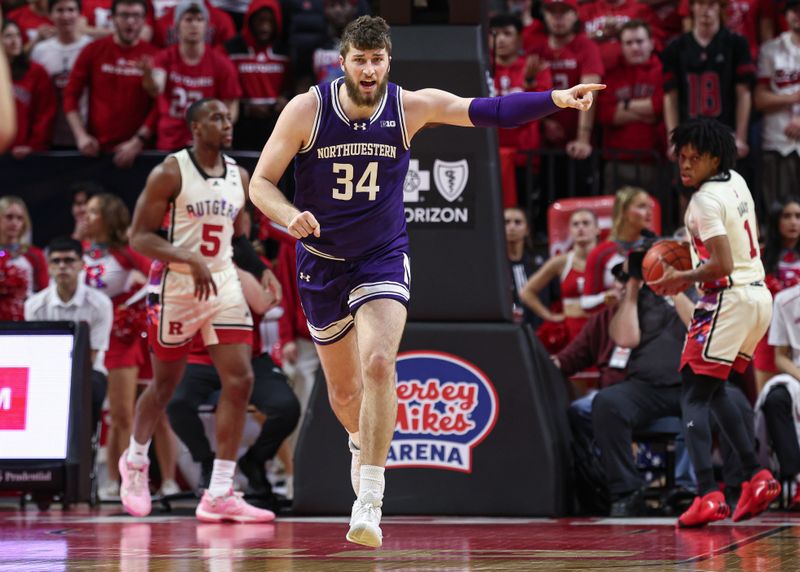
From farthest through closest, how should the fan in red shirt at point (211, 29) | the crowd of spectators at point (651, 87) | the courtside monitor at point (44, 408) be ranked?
the fan in red shirt at point (211, 29) → the crowd of spectators at point (651, 87) → the courtside monitor at point (44, 408)

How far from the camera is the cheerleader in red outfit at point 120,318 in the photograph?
9180 millimetres

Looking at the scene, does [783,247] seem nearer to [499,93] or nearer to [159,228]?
[499,93]

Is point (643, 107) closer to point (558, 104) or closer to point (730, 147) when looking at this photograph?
point (730, 147)

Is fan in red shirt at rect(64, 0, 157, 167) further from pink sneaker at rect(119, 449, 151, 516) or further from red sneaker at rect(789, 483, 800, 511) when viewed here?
red sneaker at rect(789, 483, 800, 511)

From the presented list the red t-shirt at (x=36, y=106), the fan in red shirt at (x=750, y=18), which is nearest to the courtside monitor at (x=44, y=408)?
the red t-shirt at (x=36, y=106)

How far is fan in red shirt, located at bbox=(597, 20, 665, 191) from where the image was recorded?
11367 millimetres

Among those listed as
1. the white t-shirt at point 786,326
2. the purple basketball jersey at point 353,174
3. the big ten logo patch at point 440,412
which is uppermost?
the purple basketball jersey at point 353,174

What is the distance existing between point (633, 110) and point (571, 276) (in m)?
2.53

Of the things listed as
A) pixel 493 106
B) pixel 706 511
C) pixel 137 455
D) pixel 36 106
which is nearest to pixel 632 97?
pixel 36 106

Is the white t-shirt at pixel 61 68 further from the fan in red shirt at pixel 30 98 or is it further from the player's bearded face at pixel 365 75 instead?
the player's bearded face at pixel 365 75

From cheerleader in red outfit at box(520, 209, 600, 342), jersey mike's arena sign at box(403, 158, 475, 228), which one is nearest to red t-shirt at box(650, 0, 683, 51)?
cheerleader in red outfit at box(520, 209, 600, 342)

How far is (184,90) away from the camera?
11.1 m

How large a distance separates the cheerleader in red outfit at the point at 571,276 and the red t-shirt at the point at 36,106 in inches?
181

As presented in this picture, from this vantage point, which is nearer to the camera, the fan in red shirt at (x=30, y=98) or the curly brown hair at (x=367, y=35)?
the curly brown hair at (x=367, y=35)
